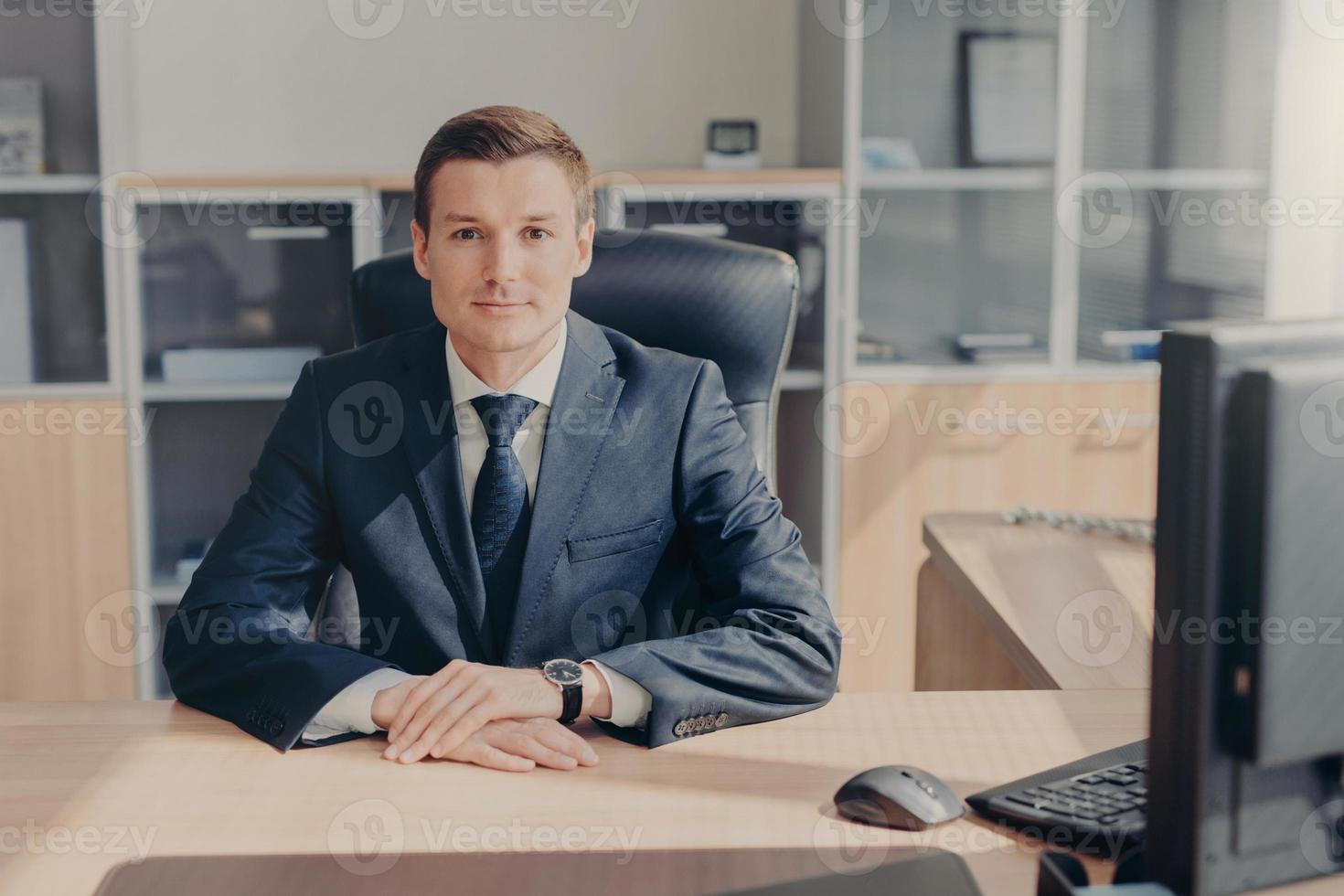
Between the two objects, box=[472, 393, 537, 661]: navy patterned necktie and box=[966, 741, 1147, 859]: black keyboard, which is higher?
box=[472, 393, 537, 661]: navy patterned necktie

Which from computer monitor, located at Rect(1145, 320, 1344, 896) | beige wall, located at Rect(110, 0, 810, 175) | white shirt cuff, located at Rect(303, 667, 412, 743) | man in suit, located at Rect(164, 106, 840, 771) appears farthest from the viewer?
beige wall, located at Rect(110, 0, 810, 175)

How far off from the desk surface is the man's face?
1.80 feet

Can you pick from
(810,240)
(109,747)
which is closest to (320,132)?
(810,240)

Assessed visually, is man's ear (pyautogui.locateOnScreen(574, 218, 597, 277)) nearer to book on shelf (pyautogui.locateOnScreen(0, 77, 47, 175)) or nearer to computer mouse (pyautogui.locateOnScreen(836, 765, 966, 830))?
computer mouse (pyautogui.locateOnScreen(836, 765, 966, 830))

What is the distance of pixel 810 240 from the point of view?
2891 millimetres

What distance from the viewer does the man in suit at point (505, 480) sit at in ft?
4.93

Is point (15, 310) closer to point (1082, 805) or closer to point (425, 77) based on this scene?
point (425, 77)

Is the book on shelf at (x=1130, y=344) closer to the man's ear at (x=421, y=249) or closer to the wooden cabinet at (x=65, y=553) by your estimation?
the man's ear at (x=421, y=249)

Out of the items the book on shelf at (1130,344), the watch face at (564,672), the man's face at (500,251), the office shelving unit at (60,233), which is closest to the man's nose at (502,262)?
the man's face at (500,251)

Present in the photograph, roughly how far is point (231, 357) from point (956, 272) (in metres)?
1.71

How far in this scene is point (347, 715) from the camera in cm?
119

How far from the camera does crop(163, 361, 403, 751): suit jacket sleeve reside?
3.96 feet

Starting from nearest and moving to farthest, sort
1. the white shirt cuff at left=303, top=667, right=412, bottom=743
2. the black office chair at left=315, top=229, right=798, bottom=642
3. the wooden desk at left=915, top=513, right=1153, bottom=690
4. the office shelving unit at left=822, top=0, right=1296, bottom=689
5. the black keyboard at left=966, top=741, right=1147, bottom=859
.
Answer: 1. the black keyboard at left=966, top=741, right=1147, bottom=859
2. the white shirt cuff at left=303, top=667, right=412, bottom=743
3. the wooden desk at left=915, top=513, right=1153, bottom=690
4. the black office chair at left=315, top=229, right=798, bottom=642
5. the office shelving unit at left=822, top=0, right=1296, bottom=689

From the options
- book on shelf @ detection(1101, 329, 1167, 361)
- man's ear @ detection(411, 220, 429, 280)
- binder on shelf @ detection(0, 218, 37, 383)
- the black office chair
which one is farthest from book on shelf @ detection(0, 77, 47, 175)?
book on shelf @ detection(1101, 329, 1167, 361)
